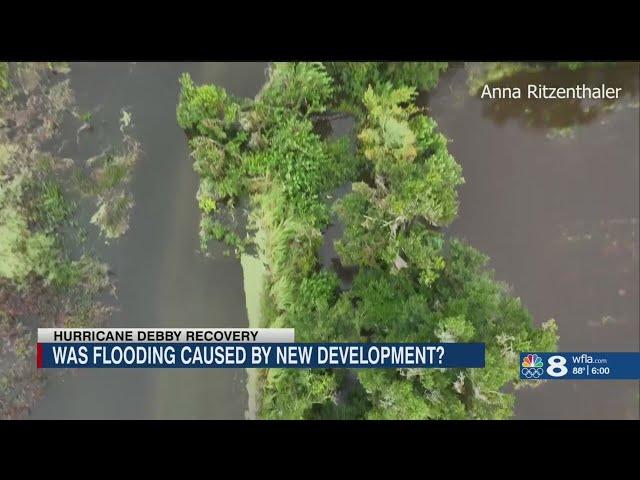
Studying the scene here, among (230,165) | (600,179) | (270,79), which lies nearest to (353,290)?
(230,165)

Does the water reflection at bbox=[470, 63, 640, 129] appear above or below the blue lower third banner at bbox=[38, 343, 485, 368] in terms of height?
above

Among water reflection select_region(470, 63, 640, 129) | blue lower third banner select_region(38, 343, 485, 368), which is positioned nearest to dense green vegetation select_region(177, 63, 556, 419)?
blue lower third banner select_region(38, 343, 485, 368)

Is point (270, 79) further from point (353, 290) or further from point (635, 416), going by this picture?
point (635, 416)

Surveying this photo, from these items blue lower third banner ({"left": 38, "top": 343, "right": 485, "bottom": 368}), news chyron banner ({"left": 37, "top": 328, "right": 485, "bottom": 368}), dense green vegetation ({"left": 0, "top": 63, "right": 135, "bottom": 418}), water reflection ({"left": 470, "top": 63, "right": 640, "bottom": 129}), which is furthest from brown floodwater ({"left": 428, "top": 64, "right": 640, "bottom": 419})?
dense green vegetation ({"left": 0, "top": 63, "right": 135, "bottom": 418})

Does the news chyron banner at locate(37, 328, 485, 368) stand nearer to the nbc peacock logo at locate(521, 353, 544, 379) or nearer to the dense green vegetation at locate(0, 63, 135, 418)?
the dense green vegetation at locate(0, 63, 135, 418)

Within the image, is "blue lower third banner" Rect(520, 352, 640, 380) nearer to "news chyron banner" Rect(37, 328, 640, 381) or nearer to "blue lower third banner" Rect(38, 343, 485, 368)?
"news chyron banner" Rect(37, 328, 640, 381)

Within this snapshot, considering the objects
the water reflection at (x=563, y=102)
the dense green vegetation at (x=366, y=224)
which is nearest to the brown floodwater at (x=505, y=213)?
the water reflection at (x=563, y=102)

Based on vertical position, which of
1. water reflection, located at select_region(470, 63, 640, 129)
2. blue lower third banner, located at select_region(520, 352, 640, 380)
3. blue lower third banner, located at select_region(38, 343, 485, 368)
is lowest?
blue lower third banner, located at select_region(520, 352, 640, 380)
